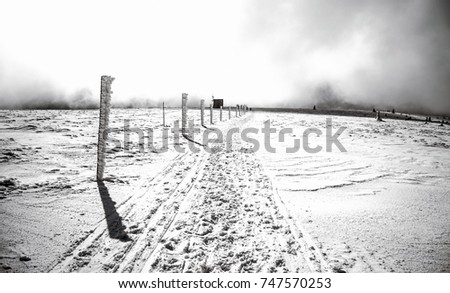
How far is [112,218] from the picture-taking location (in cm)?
325

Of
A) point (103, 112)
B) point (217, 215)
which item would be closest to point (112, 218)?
point (217, 215)

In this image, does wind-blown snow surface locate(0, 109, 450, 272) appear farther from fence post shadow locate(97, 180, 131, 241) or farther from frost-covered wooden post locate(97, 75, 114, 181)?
frost-covered wooden post locate(97, 75, 114, 181)

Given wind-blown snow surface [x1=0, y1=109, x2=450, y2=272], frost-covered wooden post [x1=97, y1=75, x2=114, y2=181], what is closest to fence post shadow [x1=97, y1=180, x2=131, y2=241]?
wind-blown snow surface [x1=0, y1=109, x2=450, y2=272]

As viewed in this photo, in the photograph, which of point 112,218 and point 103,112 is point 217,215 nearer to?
point 112,218

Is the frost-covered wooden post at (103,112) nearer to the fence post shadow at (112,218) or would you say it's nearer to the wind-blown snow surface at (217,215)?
the wind-blown snow surface at (217,215)

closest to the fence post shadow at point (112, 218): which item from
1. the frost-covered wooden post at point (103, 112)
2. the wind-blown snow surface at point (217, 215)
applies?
the wind-blown snow surface at point (217, 215)

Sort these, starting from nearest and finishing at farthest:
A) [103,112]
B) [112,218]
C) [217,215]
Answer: [112,218], [217,215], [103,112]

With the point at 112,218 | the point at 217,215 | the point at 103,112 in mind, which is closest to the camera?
the point at 112,218

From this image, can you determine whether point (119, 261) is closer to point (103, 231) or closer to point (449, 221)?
point (103, 231)

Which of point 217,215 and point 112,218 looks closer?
point 112,218

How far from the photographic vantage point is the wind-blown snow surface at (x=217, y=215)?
245cm

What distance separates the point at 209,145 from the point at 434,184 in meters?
6.36

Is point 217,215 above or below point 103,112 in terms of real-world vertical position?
below

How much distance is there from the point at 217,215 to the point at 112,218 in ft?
4.86
